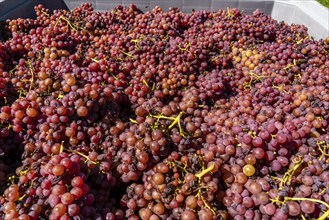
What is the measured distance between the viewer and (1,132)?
1.28m

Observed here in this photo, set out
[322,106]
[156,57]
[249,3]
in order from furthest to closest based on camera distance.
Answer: [249,3], [156,57], [322,106]

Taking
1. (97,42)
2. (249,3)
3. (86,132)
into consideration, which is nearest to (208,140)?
(86,132)

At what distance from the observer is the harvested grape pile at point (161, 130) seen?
1058 millimetres

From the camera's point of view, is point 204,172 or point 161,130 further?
point 161,130

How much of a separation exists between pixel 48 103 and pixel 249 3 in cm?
235

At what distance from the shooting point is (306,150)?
1.25 m

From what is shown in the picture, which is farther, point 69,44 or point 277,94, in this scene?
point 69,44

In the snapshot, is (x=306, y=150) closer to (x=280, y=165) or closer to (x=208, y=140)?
(x=280, y=165)

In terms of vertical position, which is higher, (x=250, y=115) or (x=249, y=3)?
(x=249, y=3)

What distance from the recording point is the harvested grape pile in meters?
1.06

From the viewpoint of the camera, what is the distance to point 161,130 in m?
1.20

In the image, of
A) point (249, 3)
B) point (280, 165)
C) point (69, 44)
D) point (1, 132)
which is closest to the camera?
point (280, 165)

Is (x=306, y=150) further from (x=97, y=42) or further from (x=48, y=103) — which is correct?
(x=97, y=42)

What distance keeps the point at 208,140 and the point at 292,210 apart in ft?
1.52
